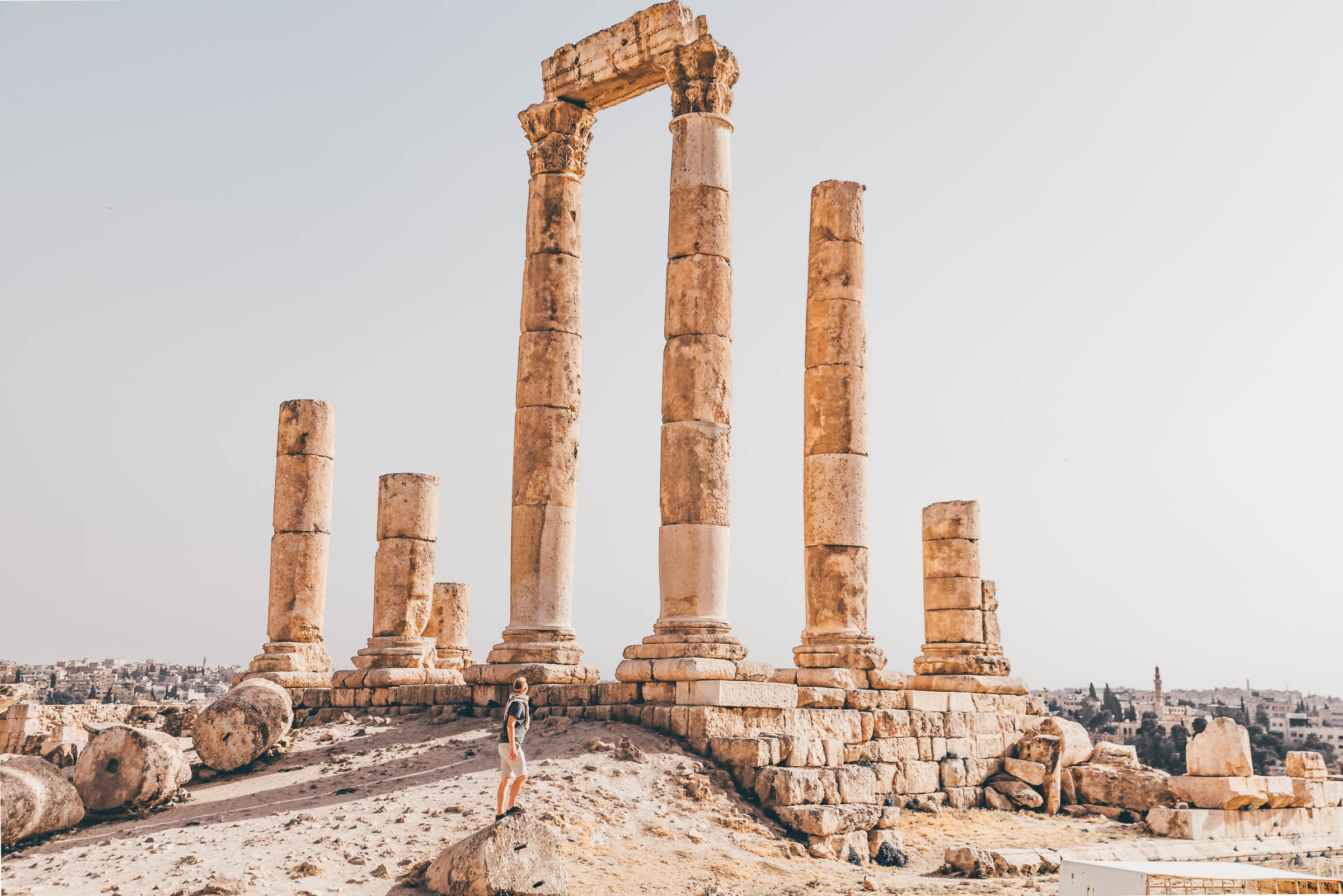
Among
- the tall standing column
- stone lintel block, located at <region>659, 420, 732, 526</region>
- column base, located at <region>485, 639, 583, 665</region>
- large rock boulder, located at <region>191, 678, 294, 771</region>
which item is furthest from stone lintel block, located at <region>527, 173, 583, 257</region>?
large rock boulder, located at <region>191, 678, 294, 771</region>

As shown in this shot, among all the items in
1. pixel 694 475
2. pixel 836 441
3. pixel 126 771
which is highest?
pixel 836 441

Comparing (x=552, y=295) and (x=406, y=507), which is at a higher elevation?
(x=552, y=295)

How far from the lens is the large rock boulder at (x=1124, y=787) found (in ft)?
63.0

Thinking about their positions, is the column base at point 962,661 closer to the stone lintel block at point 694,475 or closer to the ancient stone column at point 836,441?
the ancient stone column at point 836,441

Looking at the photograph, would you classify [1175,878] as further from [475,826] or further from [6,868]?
[6,868]

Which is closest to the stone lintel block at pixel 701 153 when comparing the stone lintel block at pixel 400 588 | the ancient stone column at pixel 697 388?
the ancient stone column at pixel 697 388

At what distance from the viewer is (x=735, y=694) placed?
16406 millimetres

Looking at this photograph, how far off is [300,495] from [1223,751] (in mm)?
16059

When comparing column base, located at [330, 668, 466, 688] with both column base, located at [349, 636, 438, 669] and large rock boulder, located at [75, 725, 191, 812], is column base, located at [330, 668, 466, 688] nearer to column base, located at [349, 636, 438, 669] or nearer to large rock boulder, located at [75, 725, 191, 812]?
column base, located at [349, 636, 438, 669]

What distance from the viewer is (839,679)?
18812 millimetres

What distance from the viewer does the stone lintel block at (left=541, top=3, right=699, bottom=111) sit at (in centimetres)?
1916

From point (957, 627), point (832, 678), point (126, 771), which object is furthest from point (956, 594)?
point (126, 771)

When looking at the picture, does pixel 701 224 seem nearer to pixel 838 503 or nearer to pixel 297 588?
pixel 838 503

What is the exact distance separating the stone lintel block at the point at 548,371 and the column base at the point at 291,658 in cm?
668
